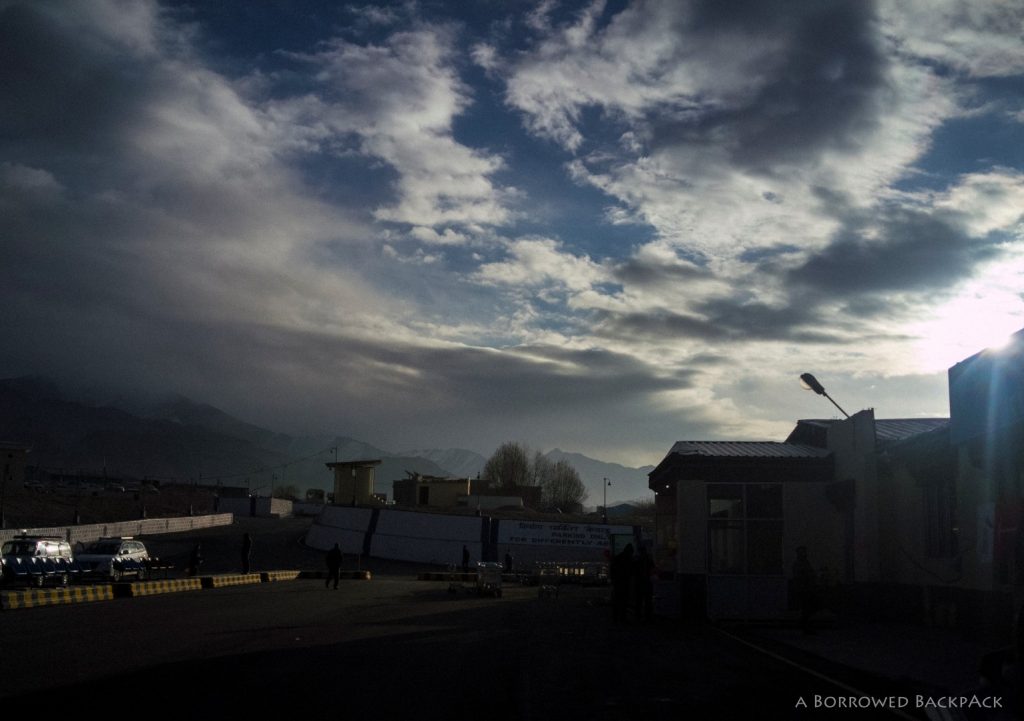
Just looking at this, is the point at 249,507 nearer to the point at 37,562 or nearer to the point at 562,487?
the point at 562,487

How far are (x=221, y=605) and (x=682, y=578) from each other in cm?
1249

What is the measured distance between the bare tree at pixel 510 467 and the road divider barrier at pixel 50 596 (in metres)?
120

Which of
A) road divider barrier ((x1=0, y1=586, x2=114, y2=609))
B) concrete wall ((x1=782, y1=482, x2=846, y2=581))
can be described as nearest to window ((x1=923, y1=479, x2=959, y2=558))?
concrete wall ((x1=782, y1=482, x2=846, y2=581))

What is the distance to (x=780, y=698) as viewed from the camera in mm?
10453

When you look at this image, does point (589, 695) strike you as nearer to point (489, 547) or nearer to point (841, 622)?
point (841, 622)

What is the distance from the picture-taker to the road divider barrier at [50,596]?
23030 mm

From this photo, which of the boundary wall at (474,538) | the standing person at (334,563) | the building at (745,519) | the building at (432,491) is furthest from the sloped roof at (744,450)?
the building at (432,491)


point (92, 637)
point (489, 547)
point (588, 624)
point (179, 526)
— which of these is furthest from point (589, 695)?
point (179, 526)

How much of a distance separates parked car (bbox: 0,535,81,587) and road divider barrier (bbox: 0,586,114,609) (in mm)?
6025

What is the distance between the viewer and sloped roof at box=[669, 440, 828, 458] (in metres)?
27.4

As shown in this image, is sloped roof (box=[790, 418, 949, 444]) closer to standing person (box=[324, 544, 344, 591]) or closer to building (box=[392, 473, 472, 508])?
standing person (box=[324, 544, 344, 591])


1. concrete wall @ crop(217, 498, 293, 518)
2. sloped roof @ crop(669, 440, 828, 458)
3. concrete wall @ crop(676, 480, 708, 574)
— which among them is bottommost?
concrete wall @ crop(217, 498, 293, 518)

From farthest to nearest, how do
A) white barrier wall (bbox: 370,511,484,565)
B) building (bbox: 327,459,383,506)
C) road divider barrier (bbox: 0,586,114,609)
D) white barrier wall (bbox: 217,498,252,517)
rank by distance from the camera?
white barrier wall (bbox: 217,498,252,517) → building (bbox: 327,459,383,506) → white barrier wall (bbox: 370,511,484,565) → road divider barrier (bbox: 0,586,114,609)

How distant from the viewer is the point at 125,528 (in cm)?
7281
